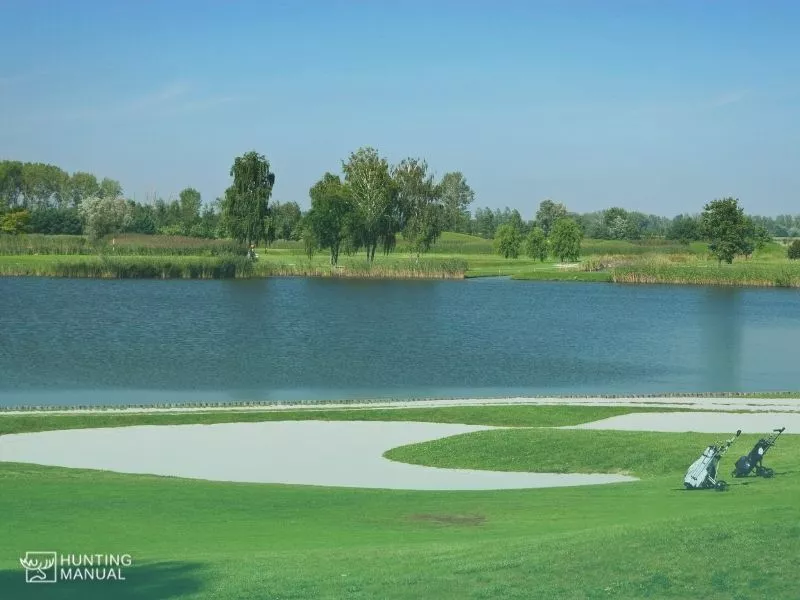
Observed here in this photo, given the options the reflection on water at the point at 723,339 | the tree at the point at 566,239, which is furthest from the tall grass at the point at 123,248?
the reflection on water at the point at 723,339

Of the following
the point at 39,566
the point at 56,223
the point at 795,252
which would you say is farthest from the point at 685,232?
the point at 39,566

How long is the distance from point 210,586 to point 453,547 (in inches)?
111

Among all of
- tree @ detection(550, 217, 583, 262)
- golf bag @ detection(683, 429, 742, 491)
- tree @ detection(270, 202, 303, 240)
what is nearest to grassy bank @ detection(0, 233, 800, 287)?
tree @ detection(550, 217, 583, 262)

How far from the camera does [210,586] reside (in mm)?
10086

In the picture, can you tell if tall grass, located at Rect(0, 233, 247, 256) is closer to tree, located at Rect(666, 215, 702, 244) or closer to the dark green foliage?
the dark green foliage

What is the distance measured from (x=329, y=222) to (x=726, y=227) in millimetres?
39647

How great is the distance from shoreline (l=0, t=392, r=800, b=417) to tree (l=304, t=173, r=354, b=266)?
8306 cm

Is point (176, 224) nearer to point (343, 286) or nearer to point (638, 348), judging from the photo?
point (343, 286)

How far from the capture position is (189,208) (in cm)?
18188

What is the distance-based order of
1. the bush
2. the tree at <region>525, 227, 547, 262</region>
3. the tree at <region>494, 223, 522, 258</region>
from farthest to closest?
1. the tree at <region>494, 223, 522, 258</region>
2. the tree at <region>525, 227, 547, 262</region>
3. the bush

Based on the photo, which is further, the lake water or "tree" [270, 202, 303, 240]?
"tree" [270, 202, 303, 240]

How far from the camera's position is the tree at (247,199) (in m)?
120

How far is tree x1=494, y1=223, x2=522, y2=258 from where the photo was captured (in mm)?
144825

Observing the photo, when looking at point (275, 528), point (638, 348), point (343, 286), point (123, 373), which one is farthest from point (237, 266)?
point (275, 528)
